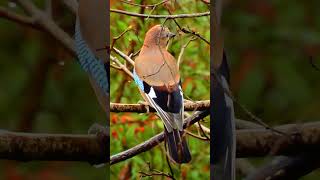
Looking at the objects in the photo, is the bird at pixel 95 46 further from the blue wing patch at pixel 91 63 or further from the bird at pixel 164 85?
the bird at pixel 164 85

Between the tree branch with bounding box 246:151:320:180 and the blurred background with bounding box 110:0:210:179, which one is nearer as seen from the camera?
the blurred background with bounding box 110:0:210:179

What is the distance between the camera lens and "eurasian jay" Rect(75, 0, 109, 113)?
8.20ft

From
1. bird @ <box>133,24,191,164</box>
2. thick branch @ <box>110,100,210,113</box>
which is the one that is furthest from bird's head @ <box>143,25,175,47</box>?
thick branch @ <box>110,100,210,113</box>

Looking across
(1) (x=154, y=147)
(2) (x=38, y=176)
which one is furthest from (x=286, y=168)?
(2) (x=38, y=176)

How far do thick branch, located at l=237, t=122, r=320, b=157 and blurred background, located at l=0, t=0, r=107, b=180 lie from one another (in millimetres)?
566

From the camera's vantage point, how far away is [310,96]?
2.60 meters

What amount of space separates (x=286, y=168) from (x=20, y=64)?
1.12 meters

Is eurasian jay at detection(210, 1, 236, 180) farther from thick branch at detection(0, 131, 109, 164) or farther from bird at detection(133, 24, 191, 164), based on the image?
thick branch at detection(0, 131, 109, 164)

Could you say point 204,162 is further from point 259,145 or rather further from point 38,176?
point 38,176

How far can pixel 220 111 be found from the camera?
8.30 feet

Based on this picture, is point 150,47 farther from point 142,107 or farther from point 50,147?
point 50,147

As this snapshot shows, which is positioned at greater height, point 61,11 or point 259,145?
point 61,11

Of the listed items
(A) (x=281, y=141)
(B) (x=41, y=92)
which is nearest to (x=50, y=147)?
(B) (x=41, y=92)

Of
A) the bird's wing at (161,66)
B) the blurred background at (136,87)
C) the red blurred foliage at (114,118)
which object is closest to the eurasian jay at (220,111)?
the blurred background at (136,87)
